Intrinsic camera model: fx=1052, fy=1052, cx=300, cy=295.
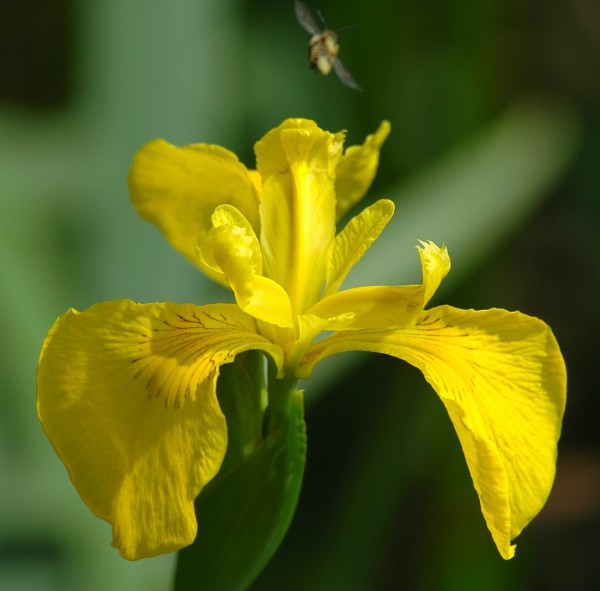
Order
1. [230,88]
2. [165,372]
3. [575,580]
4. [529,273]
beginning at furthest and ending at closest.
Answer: [529,273] < [575,580] < [230,88] < [165,372]

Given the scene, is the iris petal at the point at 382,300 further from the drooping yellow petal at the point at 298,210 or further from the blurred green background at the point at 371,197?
the blurred green background at the point at 371,197

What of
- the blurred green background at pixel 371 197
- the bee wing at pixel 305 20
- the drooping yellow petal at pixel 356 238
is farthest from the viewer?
the blurred green background at pixel 371 197

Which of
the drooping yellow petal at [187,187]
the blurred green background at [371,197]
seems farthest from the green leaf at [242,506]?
the blurred green background at [371,197]

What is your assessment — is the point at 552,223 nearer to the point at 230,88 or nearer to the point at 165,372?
the point at 230,88

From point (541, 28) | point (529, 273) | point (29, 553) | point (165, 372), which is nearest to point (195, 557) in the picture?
point (165, 372)

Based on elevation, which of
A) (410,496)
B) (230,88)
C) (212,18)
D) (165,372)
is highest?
(212,18)

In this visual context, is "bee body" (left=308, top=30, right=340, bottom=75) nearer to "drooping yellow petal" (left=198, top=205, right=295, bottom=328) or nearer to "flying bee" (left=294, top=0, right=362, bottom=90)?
"flying bee" (left=294, top=0, right=362, bottom=90)

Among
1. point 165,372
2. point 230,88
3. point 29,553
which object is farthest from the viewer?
point 230,88

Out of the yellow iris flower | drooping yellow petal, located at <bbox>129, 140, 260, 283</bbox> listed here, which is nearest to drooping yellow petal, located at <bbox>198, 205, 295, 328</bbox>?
the yellow iris flower
